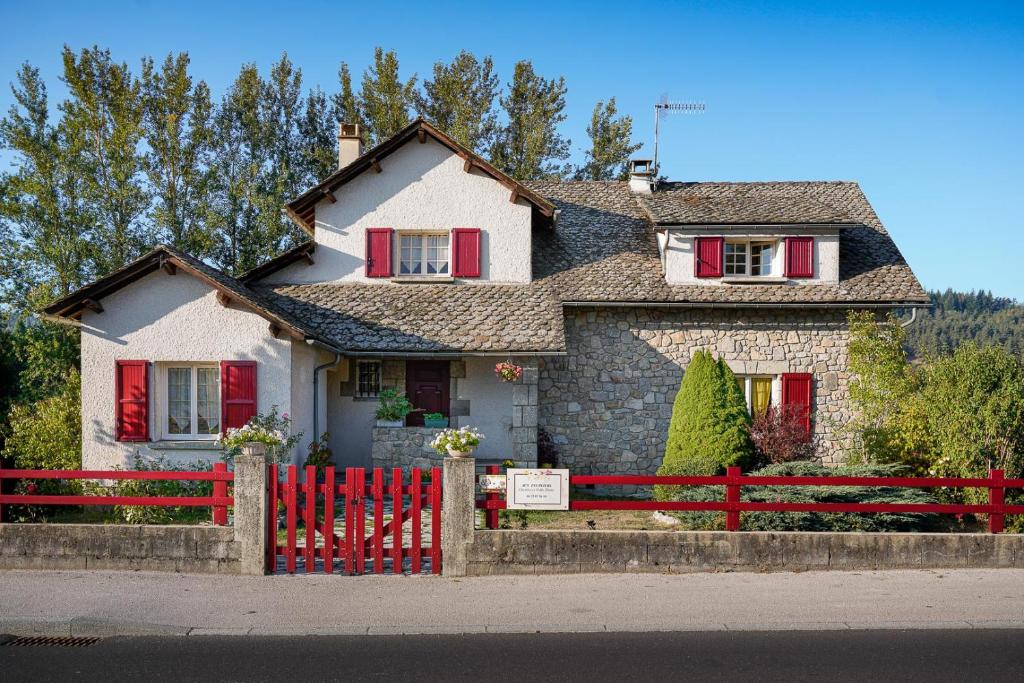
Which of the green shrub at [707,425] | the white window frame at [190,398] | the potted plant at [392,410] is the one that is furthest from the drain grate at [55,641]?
the green shrub at [707,425]

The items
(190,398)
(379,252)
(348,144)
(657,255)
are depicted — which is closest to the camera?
(190,398)

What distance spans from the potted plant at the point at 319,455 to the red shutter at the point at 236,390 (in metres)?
1.49

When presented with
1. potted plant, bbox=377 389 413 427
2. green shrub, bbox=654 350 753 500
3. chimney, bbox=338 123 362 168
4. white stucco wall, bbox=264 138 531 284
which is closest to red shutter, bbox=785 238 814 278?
green shrub, bbox=654 350 753 500

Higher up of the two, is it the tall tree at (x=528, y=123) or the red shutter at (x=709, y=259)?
the tall tree at (x=528, y=123)

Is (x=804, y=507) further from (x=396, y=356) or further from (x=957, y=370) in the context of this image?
(x=396, y=356)

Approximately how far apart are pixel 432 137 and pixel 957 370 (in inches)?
425

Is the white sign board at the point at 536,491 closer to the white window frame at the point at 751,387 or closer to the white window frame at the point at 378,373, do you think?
the white window frame at the point at 378,373

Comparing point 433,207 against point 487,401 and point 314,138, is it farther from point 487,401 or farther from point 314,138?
point 314,138

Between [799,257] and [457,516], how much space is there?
36.3 ft

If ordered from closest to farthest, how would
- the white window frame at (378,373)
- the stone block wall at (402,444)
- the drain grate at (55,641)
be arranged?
the drain grate at (55,641), the stone block wall at (402,444), the white window frame at (378,373)

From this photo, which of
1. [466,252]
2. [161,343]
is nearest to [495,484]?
[161,343]

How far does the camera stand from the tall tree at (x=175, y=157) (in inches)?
1048

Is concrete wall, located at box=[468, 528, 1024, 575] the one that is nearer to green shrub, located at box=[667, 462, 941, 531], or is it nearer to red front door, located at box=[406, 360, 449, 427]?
green shrub, located at box=[667, 462, 941, 531]

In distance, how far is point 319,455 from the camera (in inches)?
557
